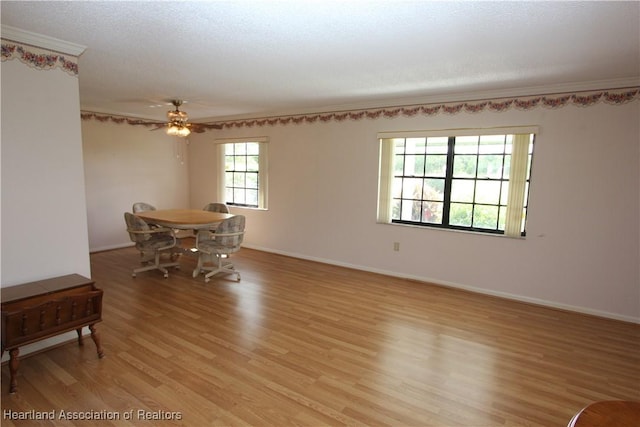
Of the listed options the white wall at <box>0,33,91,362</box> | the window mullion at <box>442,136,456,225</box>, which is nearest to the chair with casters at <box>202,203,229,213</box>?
the white wall at <box>0,33,91,362</box>

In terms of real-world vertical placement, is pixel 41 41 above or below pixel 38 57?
above

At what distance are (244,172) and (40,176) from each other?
389 centimetres

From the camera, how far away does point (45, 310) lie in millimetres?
2291

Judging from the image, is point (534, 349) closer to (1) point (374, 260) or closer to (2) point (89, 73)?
(1) point (374, 260)

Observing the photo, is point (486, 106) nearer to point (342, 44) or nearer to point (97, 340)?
point (342, 44)

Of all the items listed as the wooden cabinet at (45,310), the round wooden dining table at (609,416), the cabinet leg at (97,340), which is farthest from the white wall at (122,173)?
the round wooden dining table at (609,416)

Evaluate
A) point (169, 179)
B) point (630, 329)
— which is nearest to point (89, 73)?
point (169, 179)

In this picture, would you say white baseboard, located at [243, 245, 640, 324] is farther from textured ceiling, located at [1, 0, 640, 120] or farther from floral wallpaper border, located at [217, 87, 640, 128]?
textured ceiling, located at [1, 0, 640, 120]

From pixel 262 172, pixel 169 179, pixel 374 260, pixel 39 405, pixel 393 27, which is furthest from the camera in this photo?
pixel 169 179

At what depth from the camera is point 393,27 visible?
7.34 ft

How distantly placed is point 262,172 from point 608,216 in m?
4.69

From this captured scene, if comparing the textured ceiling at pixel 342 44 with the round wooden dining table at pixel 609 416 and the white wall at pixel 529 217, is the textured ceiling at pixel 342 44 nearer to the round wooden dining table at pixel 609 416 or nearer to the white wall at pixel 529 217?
the white wall at pixel 529 217

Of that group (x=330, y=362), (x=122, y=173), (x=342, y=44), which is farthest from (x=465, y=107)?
(x=122, y=173)

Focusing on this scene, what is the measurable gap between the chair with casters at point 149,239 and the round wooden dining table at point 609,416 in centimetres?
444
